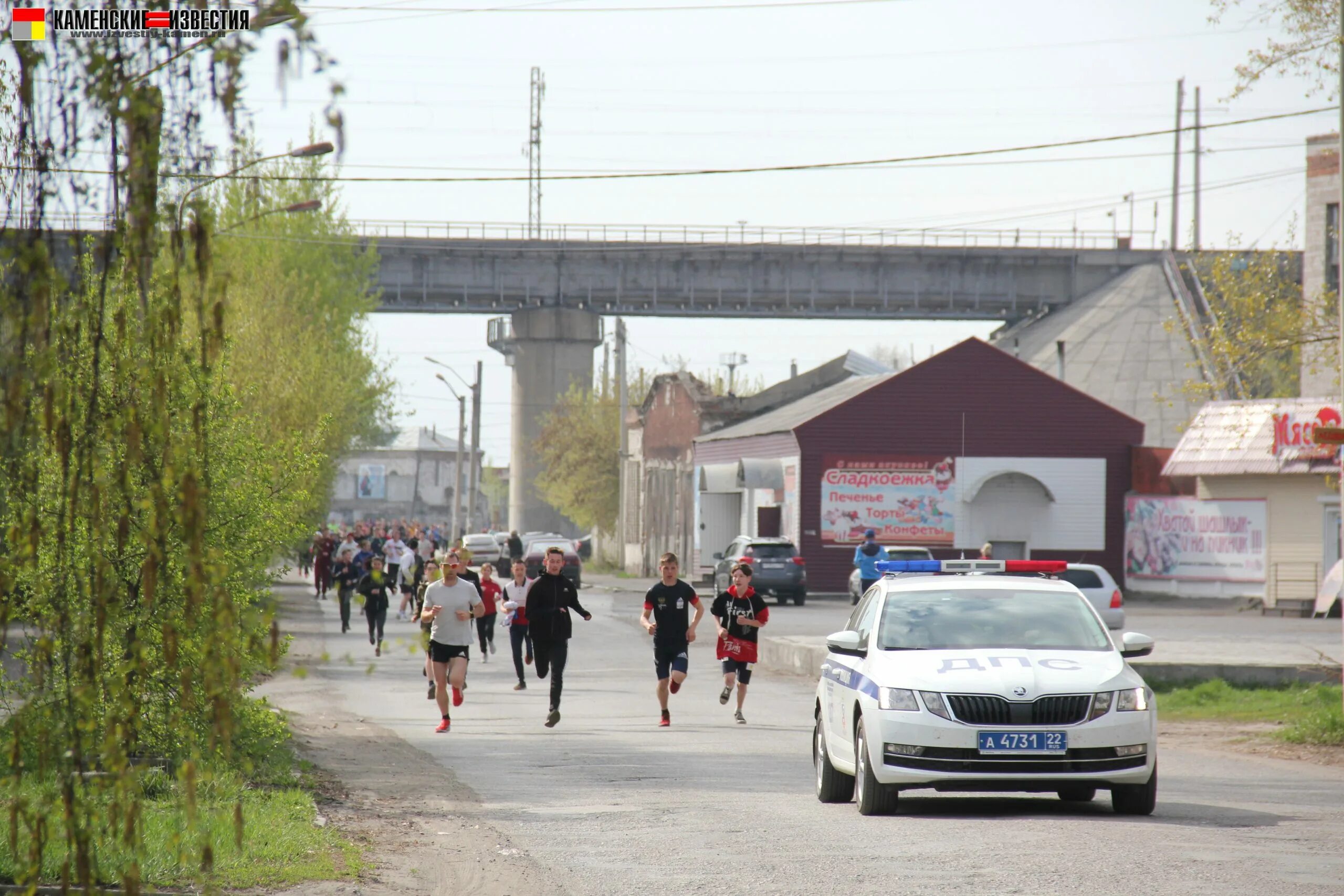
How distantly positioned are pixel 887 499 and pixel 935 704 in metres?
39.4

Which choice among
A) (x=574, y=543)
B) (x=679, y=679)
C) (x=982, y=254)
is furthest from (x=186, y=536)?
(x=982, y=254)

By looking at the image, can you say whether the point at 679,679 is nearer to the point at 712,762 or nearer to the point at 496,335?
the point at 712,762

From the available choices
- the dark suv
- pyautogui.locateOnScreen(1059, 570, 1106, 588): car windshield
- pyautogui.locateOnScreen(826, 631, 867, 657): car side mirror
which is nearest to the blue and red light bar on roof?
pyautogui.locateOnScreen(826, 631, 867, 657): car side mirror

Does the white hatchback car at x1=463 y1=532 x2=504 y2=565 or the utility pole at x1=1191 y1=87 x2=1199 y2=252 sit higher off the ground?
the utility pole at x1=1191 y1=87 x2=1199 y2=252

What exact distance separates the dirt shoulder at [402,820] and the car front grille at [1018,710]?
2.73 meters

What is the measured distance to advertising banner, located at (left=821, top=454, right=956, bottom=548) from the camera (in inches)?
1922

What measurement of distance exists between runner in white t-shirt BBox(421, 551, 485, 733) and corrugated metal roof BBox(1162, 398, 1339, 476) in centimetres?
2458

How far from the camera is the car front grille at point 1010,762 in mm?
9812

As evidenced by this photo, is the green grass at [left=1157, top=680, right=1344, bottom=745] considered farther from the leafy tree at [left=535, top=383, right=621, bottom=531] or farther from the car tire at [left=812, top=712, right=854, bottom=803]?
the leafy tree at [left=535, top=383, right=621, bottom=531]

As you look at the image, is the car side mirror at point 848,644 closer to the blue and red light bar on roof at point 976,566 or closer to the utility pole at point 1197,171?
the blue and red light bar on roof at point 976,566

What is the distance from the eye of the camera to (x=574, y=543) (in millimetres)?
65250

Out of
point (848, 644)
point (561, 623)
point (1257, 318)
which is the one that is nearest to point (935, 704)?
point (848, 644)

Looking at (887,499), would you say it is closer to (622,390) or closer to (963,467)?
(963,467)

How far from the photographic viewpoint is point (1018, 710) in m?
9.85
